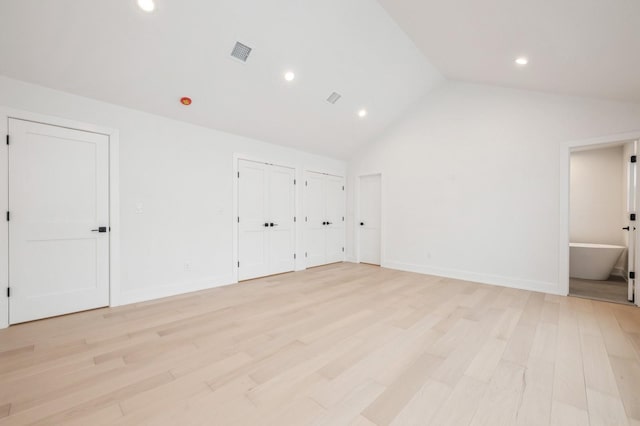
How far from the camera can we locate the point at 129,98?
3389 millimetres

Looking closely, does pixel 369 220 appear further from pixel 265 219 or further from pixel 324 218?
pixel 265 219

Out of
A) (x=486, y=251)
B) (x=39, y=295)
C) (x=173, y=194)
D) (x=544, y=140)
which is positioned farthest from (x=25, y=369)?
(x=544, y=140)

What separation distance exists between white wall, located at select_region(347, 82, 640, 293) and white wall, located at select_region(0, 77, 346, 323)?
2.81 metres

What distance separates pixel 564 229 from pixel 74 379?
5712 millimetres

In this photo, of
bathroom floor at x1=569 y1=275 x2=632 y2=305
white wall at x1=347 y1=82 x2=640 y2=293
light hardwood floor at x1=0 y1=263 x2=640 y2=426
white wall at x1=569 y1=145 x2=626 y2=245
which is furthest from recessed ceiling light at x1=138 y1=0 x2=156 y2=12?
white wall at x1=569 y1=145 x2=626 y2=245

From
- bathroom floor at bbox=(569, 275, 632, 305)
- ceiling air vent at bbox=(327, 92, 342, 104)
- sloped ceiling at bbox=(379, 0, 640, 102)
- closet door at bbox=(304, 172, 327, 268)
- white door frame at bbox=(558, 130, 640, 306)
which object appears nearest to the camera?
sloped ceiling at bbox=(379, 0, 640, 102)

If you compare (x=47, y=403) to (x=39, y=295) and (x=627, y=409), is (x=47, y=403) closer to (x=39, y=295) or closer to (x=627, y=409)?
(x=39, y=295)

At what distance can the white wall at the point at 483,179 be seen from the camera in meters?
3.99

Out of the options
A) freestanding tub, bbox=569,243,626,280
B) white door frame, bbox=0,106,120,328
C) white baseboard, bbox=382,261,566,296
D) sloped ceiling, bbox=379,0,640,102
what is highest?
sloped ceiling, bbox=379,0,640,102

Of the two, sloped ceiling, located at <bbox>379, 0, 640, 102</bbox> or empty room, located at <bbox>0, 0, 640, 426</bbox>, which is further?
sloped ceiling, located at <bbox>379, 0, 640, 102</bbox>

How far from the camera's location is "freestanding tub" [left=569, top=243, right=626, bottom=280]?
15.3 ft

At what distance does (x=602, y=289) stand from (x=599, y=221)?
6.53ft

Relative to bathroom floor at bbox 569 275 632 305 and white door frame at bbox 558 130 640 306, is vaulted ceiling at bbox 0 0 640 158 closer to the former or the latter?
white door frame at bbox 558 130 640 306

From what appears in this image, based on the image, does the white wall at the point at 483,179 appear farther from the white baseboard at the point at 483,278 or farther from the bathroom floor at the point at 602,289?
the bathroom floor at the point at 602,289
